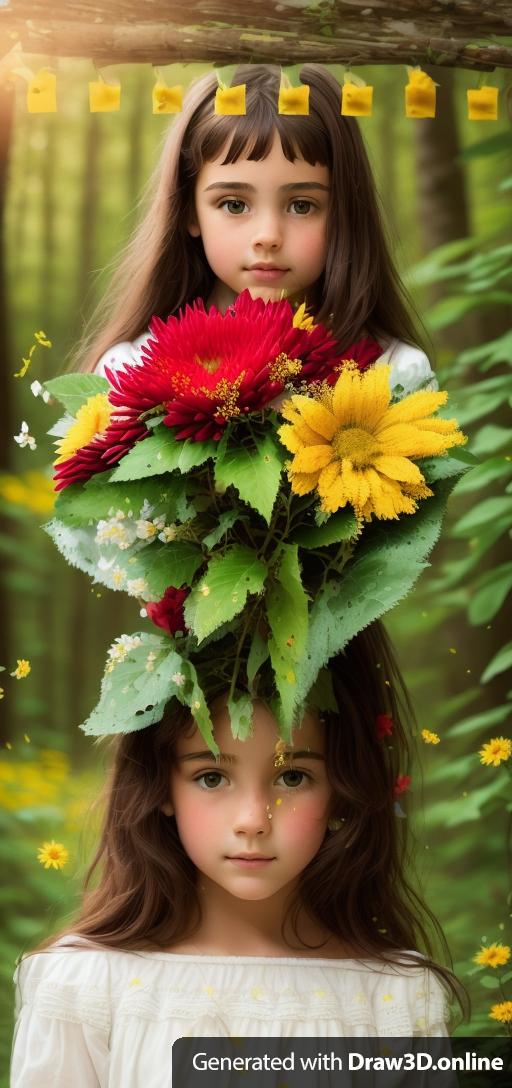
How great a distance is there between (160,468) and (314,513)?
25 cm

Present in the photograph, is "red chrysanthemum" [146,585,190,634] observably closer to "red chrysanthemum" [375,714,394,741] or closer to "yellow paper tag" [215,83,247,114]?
"red chrysanthemum" [375,714,394,741]

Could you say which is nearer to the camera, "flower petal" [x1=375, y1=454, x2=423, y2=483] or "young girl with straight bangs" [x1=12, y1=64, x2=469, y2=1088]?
"flower petal" [x1=375, y1=454, x2=423, y2=483]

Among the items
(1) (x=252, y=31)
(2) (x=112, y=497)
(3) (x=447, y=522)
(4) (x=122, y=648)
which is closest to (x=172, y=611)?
(4) (x=122, y=648)

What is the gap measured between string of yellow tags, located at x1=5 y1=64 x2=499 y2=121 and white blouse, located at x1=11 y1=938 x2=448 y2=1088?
1.32 meters

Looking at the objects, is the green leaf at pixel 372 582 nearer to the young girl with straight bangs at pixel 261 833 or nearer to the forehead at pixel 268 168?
the young girl with straight bangs at pixel 261 833

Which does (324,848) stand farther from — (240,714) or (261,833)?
(240,714)

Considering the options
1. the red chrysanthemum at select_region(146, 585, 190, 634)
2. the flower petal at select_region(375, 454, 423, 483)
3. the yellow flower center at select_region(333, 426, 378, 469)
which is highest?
the yellow flower center at select_region(333, 426, 378, 469)

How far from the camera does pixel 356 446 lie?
2051 millimetres

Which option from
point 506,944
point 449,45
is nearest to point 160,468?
point 449,45

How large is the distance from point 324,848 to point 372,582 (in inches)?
19.1

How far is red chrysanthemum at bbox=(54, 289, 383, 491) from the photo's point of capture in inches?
79.5

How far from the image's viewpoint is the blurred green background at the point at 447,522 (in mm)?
3277

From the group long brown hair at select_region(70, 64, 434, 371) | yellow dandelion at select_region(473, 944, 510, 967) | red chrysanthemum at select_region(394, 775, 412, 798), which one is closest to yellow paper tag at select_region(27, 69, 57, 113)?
long brown hair at select_region(70, 64, 434, 371)

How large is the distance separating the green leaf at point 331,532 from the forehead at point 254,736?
263 mm
